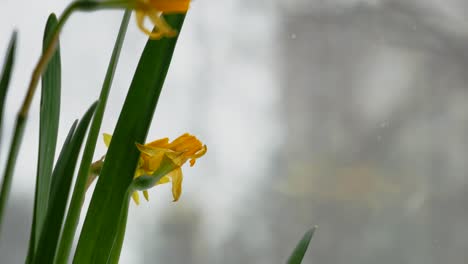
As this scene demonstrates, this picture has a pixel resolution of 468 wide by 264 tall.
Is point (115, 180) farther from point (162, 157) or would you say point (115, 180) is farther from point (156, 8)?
point (156, 8)

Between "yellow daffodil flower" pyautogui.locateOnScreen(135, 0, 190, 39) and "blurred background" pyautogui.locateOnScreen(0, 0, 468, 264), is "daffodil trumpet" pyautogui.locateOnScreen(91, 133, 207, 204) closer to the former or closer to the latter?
"yellow daffodil flower" pyautogui.locateOnScreen(135, 0, 190, 39)

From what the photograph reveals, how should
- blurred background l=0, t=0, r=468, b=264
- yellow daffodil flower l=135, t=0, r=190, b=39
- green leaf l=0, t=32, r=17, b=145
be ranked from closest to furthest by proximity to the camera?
yellow daffodil flower l=135, t=0, r=190, b=39 < green leaf l=0, t=32, r=17, b=145 < blurred background l=0, t=0, r=468, b=264

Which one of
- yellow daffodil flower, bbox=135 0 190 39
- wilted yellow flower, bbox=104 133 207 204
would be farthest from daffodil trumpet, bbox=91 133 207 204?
yellow daffodil flower, bbox=135 0 190 39

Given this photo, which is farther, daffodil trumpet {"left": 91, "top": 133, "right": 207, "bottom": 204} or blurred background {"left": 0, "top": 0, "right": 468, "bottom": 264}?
blurred background {"left": 0, "top": 0, "right": 468, "bottom": 264}

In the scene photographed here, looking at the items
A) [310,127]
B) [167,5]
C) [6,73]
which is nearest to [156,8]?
[167,5]

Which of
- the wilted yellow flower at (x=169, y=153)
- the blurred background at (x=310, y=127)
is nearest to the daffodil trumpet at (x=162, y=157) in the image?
the wilted yellow flower at (x=169, y=153)

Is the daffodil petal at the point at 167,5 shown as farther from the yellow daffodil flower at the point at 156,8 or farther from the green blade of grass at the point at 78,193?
the green blade of grass at the point at 78,193
